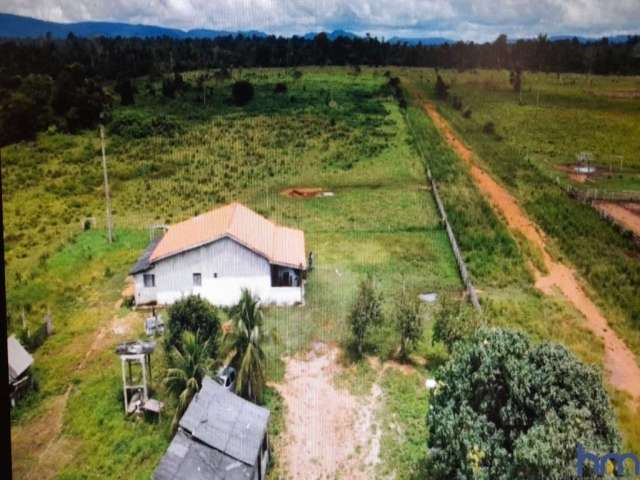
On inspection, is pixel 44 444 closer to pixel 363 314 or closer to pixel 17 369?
pixel 17 369

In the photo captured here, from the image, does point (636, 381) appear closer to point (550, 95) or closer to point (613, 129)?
point (613, 129)

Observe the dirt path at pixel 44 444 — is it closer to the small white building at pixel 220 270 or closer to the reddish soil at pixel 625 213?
the small white building at pixel 220 270

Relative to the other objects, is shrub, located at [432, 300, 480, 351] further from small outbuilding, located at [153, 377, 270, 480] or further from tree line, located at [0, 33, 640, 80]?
tree line, located at [0, 33, 640, 80]

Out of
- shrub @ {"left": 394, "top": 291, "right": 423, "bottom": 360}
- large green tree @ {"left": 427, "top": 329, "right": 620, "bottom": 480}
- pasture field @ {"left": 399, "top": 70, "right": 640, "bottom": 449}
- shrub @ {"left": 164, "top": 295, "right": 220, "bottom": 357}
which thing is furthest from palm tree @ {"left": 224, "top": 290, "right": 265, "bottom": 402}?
pasture field @ {"left": 399, "top": 70, "right": 640, "bottom": 449}

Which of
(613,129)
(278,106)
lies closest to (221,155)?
(278,106)

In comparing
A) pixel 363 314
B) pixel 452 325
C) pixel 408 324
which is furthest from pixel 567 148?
pixel 363 314

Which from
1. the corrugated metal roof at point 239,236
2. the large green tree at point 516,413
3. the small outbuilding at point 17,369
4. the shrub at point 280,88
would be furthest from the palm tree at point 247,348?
the shrub at point 280,88

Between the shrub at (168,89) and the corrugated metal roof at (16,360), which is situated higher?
the shrub at (168,89)
